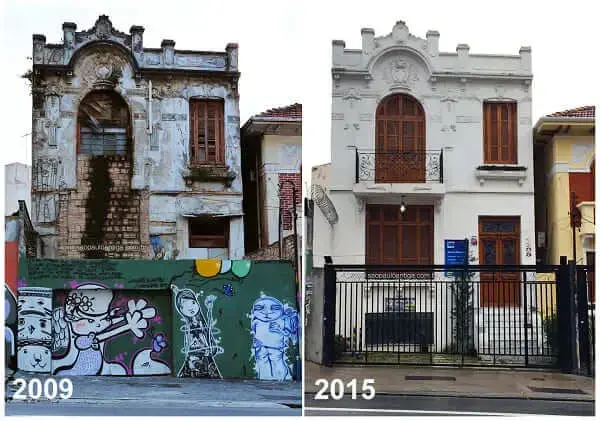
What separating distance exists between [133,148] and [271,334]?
1779 millimetres

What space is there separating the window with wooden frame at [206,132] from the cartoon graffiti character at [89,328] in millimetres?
1249

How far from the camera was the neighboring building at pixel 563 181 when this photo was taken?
795 cm

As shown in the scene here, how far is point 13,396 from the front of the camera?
7.37 metres

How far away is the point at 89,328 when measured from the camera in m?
7.57

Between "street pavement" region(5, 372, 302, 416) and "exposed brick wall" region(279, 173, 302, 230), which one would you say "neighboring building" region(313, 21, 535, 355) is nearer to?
"exposed brick wall" region(279, 173, 302, 230)

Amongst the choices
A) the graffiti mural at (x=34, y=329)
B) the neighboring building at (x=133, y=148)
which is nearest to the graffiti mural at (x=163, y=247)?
the neighboring building at (x=133, y=148)

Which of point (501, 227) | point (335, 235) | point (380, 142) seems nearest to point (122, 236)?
point (335, 235)

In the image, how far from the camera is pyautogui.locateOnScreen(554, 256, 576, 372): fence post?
830cm

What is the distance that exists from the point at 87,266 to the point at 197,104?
150 cm

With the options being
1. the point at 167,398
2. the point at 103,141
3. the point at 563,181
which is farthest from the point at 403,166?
the point at 167,398

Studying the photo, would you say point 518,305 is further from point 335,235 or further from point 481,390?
point 335,235

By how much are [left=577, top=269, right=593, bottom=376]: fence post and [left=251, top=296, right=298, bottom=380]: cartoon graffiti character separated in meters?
2.56

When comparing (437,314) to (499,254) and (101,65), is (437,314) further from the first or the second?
(101,65)

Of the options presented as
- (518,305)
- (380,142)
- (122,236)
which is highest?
(380,142)
